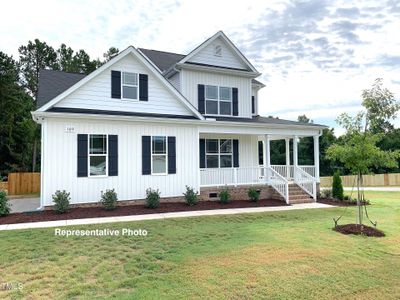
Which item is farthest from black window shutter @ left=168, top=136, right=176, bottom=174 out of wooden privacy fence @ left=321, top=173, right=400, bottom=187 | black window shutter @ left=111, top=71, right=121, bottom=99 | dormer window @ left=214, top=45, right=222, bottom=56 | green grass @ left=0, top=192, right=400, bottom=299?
wooden privacy fence @ left=321, top=173, right=400, bottom=187

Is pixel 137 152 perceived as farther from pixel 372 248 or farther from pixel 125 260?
pixel 372 248

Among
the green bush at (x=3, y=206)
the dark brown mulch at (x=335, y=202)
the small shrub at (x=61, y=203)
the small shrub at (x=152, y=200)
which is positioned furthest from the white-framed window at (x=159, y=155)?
the dark brown mulch at (x=335, y=202)

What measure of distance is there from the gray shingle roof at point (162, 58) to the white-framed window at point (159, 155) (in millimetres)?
5882

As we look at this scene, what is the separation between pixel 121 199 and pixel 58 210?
2.51 meters

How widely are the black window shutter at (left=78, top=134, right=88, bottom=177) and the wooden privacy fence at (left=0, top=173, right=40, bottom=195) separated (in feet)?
33.5

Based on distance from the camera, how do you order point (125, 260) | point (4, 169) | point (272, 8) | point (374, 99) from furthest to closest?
point (4, 169) < point (272, 8) < point (374, 99) < point (125, 260)

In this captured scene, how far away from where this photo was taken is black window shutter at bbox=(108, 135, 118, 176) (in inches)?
483

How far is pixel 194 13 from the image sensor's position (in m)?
13.5

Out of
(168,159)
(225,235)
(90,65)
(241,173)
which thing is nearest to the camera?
(225,235)

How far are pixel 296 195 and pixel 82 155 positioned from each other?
10353 millimetres

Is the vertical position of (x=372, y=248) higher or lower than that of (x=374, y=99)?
lower

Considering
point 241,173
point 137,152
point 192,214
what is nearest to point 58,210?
point 137,152

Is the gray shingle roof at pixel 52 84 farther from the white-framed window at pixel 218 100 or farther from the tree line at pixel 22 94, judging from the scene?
the tree line at pixel 22 94

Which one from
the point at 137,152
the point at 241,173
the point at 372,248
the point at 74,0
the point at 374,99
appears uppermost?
the point at 74,0
